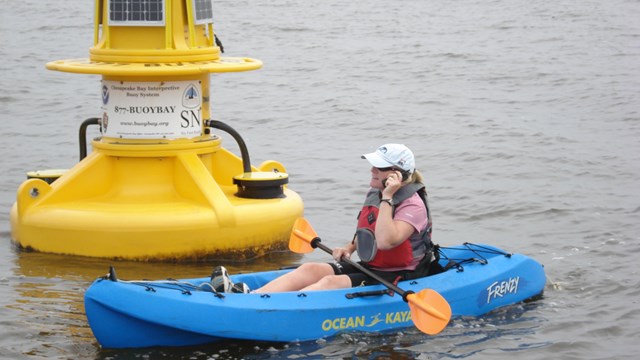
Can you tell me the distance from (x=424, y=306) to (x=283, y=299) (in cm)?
80

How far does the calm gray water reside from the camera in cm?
711

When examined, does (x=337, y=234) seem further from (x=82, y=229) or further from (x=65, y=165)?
(x=65, y=165)

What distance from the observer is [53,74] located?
1925 cm

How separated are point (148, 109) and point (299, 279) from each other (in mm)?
2194

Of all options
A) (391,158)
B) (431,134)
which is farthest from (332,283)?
→ (431,134)

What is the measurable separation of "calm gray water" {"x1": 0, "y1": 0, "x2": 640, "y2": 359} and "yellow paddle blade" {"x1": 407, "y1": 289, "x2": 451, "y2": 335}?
8.6 inches

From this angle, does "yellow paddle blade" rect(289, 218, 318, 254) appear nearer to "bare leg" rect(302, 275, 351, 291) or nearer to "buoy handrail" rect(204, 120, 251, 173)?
"bare leg" rect(302, 275, 351, 291)

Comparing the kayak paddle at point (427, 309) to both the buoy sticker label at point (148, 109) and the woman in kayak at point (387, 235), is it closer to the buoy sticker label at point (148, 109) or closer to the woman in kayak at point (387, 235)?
the woman in kayak at point (387, 235)

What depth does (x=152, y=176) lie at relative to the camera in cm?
850

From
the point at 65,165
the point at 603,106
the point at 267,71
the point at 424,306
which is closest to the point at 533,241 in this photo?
the point at 424,306

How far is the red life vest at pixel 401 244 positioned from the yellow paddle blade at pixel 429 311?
385mm

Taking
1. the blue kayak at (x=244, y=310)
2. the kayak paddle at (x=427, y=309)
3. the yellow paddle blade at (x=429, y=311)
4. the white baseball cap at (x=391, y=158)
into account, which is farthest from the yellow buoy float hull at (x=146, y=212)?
the yellow paddle blade at (x=429, y=311)

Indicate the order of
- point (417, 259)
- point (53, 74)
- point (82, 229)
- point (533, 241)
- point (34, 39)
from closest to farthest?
point (417, 259)
point (82, 229)
point (533, 241)
point (53, 74)
point (34, 39)

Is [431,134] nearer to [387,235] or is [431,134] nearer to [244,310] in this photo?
[387,235]
